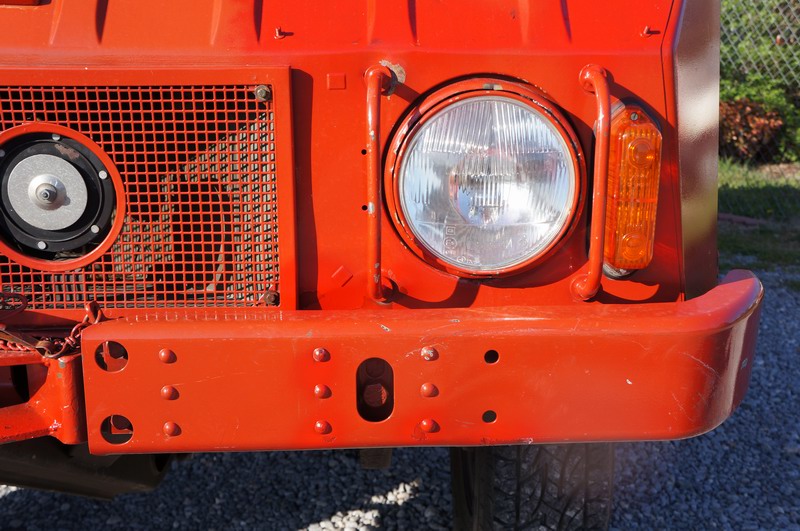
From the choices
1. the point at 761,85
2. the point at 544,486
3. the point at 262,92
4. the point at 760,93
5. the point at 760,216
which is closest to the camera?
the point at 262,92

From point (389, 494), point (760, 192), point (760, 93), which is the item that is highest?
point (760, 93)

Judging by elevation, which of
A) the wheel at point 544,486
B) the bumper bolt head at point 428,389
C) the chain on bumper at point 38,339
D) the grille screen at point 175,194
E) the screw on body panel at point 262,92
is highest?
the screw on body panel at point 262,92

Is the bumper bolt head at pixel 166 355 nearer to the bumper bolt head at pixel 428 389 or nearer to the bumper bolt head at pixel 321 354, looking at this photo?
the bumper bolt head at pixel 321 354

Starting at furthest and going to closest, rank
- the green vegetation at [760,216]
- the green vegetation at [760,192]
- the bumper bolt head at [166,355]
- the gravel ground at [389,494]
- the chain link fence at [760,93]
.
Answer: the chain link fence at [760,93], the green vegetation at [760,192], the green vegetation at [760,216], the gravel ground at [389,494], the bumper bolt head at [166,355]

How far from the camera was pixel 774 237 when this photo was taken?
7414mm

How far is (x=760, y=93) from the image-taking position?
32.0ft

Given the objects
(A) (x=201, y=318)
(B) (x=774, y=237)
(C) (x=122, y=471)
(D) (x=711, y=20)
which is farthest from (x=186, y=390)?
(B) (x=774, y=237)

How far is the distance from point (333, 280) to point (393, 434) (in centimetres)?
39

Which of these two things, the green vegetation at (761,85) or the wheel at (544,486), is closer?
the wheel at (544,486)

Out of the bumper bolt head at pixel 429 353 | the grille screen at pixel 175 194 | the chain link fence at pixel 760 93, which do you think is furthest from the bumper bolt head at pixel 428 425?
the chain link fence at pixel 760 93

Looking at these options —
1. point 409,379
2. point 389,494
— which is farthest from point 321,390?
point 389,494

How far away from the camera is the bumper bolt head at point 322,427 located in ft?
5.22

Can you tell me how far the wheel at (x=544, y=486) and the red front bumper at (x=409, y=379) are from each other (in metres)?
0.50

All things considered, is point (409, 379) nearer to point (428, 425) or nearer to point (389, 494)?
point (428, 425)
